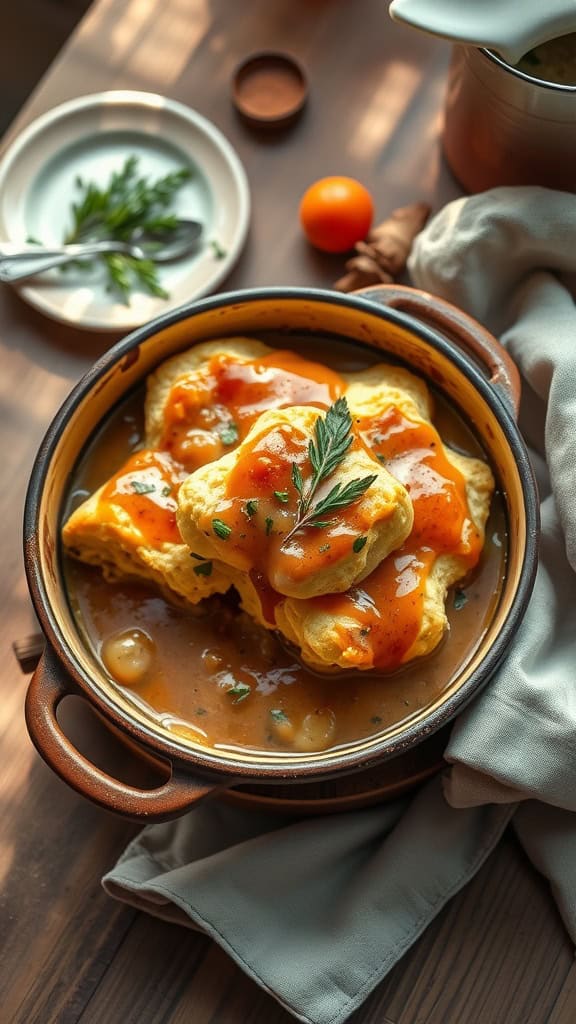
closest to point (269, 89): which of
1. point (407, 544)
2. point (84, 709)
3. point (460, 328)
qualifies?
point (460, 328)

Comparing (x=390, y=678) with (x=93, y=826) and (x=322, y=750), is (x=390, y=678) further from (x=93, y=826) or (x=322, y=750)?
(x=93, y=826)

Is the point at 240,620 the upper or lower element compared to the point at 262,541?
lower

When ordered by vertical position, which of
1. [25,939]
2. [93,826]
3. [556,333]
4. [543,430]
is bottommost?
[25,939]

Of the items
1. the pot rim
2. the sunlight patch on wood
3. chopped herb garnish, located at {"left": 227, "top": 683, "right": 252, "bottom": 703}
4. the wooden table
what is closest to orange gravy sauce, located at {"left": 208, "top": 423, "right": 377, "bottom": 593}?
chopped herb garnish, located at {"left": 227, "top": 683, "right": 252, "bottom": 703}

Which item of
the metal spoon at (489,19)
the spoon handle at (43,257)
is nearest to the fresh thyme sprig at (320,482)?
the metal spoon at (489,19)

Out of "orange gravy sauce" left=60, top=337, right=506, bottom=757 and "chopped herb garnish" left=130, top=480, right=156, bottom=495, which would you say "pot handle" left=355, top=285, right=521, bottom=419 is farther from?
"chopped herb garnish" left=130, top=480, right=156, bottom=495

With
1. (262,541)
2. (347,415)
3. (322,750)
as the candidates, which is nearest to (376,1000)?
(322,750)
